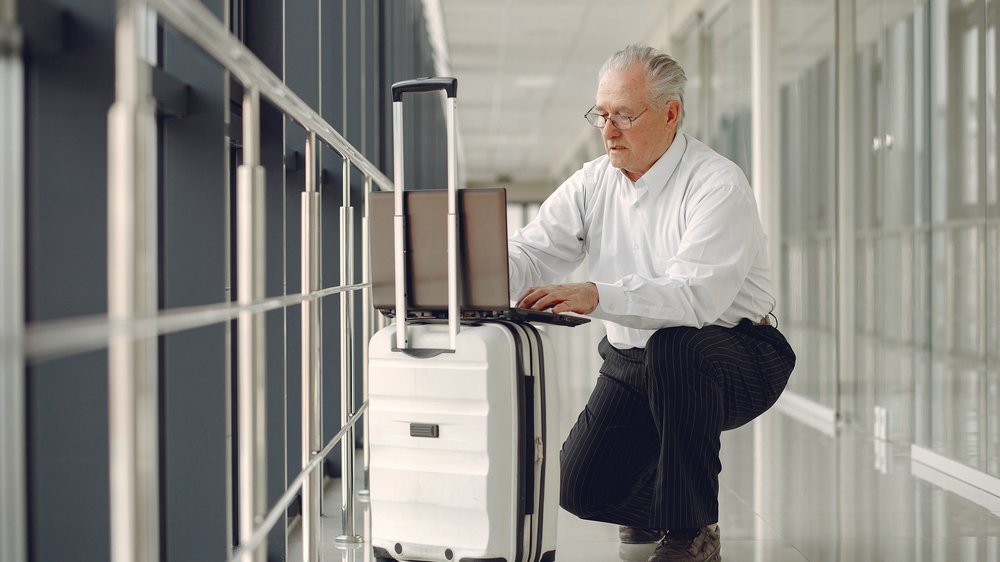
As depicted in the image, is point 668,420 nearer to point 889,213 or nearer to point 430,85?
point 430,85

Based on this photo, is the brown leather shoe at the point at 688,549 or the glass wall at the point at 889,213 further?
the glass wall at the point at 889,213

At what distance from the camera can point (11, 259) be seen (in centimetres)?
92

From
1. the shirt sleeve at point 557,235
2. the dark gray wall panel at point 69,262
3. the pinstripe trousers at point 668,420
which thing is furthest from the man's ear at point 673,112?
the dark gray wall panel at point 69,262

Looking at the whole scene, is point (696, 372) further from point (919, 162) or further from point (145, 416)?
point (919, 162)

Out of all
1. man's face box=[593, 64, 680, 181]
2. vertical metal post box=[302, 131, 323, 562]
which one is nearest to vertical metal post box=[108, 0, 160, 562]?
vertical metal post box=[302, 131, 323, 562]

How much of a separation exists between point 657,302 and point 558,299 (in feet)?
0.88

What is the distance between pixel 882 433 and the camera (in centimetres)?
430

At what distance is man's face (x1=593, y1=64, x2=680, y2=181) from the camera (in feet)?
8.07

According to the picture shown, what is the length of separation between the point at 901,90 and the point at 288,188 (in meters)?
2.70

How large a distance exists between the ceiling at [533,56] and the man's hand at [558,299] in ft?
20.1

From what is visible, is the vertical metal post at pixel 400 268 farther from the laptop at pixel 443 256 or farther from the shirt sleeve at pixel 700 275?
the shirt sleeve at pixel 700 275

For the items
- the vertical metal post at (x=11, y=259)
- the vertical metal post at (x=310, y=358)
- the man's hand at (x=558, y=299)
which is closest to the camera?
the vertical metal post at (x=11, y=259)

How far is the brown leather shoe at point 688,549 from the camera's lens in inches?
86.5

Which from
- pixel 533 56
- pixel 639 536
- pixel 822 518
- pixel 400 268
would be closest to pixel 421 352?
pixel 400 268
